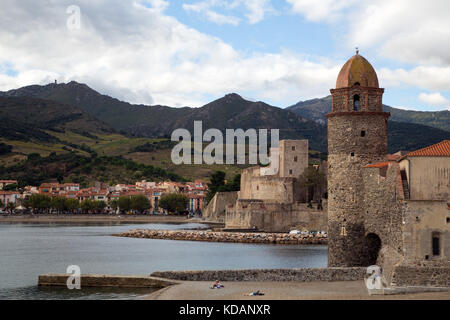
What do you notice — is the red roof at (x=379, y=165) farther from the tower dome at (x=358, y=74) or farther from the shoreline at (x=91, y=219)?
the shoreline at (x=91, y=219)

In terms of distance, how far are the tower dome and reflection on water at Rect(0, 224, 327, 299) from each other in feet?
32.5

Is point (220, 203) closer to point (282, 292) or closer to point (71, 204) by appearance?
point (71, 204)

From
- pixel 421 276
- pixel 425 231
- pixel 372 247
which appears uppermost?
pixel 425 231

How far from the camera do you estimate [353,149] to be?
21.1 metres

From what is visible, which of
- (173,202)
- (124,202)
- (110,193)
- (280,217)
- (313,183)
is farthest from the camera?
(110,193)

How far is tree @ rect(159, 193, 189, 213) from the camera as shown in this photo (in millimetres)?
98562

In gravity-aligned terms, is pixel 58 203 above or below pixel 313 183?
below

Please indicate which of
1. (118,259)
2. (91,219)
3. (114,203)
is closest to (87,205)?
(114,203)

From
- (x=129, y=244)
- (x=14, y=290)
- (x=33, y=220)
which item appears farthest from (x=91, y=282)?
(x=33, y=220)

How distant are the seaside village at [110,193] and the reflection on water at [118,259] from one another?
5775 cm

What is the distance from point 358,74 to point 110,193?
303 feet

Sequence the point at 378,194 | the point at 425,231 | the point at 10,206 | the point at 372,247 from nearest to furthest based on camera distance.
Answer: the point at 425,231
the point at 378,194
the point at 372,247
the point at 10,206

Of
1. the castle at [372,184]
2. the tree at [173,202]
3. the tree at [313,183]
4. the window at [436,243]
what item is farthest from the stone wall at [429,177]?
the tree at [173,202]

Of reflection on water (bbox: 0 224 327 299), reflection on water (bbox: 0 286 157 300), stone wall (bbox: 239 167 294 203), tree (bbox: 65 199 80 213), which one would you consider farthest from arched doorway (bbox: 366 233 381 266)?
tree (bbox: 65 199 80 213)
